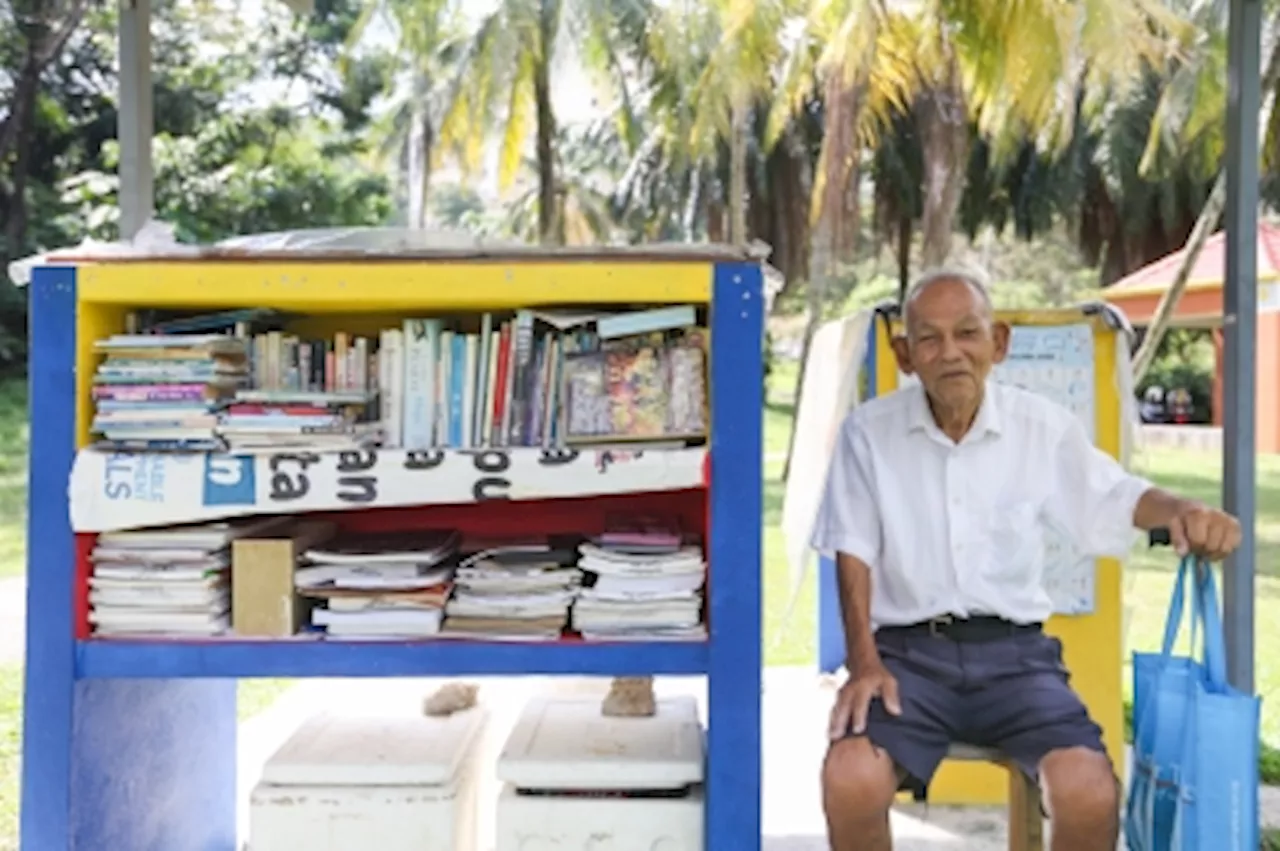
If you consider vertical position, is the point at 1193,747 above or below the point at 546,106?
below

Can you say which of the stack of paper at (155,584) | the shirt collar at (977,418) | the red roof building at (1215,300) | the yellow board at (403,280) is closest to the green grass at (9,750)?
the stack of paper at (155,584)

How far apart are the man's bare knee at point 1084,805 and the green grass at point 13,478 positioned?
6.33 m

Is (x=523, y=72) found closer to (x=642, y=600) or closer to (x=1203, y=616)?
(x=642, y=600)

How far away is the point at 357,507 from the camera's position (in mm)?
3025

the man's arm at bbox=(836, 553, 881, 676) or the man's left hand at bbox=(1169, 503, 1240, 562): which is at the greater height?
the man's left hand at bbox=(1169, 503, 1240, 562)

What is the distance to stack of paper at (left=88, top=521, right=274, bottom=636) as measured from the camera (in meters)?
3.09

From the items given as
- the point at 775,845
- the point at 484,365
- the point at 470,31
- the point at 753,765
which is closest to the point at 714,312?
the point at 484,365

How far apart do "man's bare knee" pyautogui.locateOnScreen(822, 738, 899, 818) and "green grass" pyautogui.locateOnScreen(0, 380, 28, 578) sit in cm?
598

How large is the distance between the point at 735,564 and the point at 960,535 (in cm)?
59

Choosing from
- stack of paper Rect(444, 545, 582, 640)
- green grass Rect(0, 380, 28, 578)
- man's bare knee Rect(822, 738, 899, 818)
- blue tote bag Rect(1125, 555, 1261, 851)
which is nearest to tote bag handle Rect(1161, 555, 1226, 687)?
blue tote bag Rect(1125, 555, 1261, 851)

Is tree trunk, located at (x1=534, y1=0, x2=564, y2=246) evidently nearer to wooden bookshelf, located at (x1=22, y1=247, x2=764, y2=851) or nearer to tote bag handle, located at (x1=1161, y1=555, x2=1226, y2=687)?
wooden bookshelf, located at (x1=22, y1=247, x2=764, y2=851)

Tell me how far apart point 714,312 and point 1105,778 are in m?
1.32

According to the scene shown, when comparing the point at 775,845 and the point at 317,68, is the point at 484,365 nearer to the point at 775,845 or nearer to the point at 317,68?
the point at 775,845

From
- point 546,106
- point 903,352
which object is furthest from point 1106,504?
point 546,106
